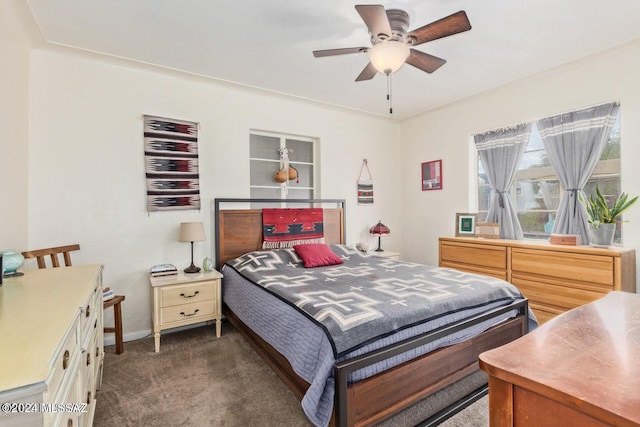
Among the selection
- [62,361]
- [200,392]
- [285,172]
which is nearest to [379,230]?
[285,172]

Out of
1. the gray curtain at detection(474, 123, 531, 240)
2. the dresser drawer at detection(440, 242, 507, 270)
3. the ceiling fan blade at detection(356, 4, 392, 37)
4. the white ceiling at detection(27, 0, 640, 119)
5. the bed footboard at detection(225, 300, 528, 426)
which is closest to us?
the bed footboard at detection(225, 300, 528, 426)

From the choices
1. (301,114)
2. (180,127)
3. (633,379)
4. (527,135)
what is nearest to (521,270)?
(527,135)

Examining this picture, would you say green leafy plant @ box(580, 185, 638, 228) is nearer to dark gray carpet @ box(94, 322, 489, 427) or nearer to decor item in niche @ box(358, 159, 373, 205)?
dark gray carpet @ box(94, 322, 489, 427)

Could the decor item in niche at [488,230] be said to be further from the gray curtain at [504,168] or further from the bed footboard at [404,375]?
the bed footboard at [404,375]

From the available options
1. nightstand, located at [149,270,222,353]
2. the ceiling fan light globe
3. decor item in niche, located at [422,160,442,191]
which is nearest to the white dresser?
nightstand, located at [149,270,222,353]

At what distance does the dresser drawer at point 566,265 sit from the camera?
259 cm

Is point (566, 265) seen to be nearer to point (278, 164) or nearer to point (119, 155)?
point (278, 164)

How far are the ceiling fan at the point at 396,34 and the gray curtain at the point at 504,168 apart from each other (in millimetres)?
1953

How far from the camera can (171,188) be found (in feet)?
10.3

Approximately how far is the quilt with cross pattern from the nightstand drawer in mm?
333

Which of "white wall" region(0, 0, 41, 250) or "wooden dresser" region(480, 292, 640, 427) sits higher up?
"white wall" region(0, 0, 41, 250)

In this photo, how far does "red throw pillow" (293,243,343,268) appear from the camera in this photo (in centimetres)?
321

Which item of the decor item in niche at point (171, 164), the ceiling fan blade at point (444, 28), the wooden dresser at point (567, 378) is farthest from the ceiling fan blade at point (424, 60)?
the decor item in niche at point (171, 164)

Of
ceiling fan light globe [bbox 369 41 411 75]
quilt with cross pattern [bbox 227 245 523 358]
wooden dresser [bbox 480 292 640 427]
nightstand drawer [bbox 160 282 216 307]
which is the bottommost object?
nightstand drawer [bbox 160 282 216 307]
